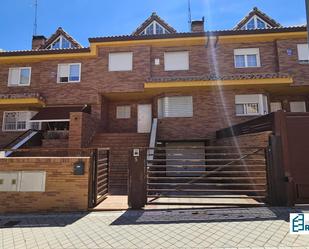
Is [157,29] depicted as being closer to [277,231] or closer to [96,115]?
[96,115]

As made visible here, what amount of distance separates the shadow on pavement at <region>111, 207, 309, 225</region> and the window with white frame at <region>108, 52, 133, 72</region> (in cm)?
1252

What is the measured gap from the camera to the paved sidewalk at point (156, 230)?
5.01 meters

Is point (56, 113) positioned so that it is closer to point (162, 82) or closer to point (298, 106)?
point (162, 82)

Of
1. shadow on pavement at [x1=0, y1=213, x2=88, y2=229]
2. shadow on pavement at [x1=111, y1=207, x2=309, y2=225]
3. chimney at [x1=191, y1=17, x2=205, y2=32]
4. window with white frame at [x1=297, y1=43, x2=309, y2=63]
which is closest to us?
shadow on pavement at [x1=0, y1=213, x2=88, y2=229]

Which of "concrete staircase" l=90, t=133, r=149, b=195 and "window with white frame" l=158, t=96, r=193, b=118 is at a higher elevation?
"window with white frame" l=158, t=96, r=193, b=118

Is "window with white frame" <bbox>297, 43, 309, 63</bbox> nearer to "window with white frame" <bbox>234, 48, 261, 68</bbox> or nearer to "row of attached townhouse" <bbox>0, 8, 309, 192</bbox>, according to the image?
"row of attached townhouse" <bbox>0, 8, 309, 192</bbox>

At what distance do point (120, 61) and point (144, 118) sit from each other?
480 cm

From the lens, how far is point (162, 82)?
16062 mm

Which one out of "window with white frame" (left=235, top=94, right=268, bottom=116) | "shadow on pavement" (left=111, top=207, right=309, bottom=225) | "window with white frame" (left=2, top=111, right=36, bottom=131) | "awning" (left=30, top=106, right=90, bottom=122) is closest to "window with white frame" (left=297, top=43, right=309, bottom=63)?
"window with white frame" (left=235, top=94, right=268, bottom=116)

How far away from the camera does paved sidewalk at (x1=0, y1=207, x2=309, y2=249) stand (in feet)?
16.4

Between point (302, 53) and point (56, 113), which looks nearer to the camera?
point (302, 53)

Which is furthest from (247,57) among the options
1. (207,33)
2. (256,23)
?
(256,23)

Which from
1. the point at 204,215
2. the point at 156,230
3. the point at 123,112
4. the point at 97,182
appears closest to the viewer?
the point at 156,230

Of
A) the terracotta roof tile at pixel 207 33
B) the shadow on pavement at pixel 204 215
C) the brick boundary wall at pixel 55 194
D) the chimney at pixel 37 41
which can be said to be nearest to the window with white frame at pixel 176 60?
the terracotta roof tile at pixel 207 33
